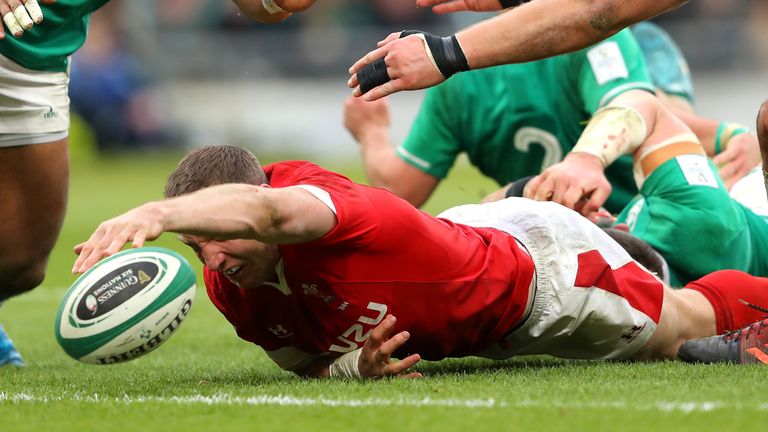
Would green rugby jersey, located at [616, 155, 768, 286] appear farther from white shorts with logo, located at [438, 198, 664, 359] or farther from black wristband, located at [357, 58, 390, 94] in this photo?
black wristband, located at [357, 58, 390, 94]

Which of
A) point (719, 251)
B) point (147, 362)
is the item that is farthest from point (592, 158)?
point (147, 362)

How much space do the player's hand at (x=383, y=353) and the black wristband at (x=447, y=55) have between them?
0.84m

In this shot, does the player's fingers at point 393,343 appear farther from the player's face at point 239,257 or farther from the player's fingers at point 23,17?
the player's fingers at point 23,17

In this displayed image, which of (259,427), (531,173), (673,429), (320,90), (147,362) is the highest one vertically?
(673,429)

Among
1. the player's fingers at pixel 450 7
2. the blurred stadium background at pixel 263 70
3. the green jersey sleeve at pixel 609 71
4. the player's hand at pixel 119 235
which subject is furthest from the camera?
the blurred stadium background at pixel 263 70

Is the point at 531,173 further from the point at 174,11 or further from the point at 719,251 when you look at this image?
the point at 174,11

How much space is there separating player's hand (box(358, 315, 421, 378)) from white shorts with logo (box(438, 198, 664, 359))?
54 centimetres

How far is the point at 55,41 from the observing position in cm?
503

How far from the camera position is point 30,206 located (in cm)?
522

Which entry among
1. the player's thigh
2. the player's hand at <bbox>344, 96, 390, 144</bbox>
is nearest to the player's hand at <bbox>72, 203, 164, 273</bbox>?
the player's thigh

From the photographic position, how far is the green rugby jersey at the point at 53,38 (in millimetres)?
4875

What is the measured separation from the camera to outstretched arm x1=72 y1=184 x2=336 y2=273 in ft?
10.3

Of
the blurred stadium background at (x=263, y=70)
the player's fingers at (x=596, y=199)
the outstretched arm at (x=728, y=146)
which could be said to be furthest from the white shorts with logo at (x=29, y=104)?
the blurred stadium background at (x=263, y=70)

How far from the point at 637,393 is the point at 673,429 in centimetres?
56
